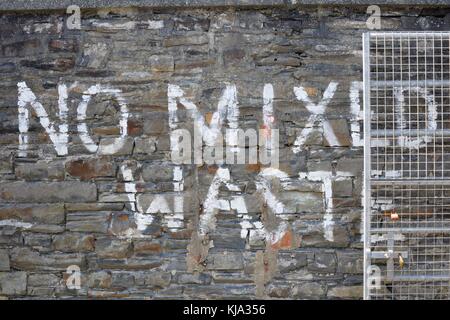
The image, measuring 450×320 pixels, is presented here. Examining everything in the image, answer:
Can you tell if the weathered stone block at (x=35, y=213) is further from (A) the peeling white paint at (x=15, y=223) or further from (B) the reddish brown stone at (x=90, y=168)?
(B) the reddish brown stone at (x=90, y=168)

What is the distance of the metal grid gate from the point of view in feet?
15.2

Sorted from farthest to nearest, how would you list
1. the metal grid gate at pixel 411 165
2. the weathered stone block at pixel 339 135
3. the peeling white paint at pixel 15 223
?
the peeling white paint at pixel 15 223 → the weathered stone block at pixel 339 135 → the metal grid gate at pixel 411 165

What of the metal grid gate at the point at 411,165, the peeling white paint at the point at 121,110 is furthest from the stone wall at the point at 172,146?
the metal grid gate at the point at 411,165

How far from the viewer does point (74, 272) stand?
4852 millimetres

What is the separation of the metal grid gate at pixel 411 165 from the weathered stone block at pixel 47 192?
1907mm

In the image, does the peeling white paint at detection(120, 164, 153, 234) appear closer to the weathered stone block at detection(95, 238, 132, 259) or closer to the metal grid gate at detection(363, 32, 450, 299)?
the weathered stone block at detection(95, 238, 132, 259)

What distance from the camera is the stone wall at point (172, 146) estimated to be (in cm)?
477

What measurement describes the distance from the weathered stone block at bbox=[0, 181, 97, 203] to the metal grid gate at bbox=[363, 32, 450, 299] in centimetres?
191

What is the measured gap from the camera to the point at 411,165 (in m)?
4.74

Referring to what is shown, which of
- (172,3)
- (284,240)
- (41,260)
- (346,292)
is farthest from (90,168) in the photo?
(346,292)

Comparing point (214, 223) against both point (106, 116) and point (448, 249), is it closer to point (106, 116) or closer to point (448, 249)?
point (106, 116)

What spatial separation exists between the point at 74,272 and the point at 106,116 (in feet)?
3.53

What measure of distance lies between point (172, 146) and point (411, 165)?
1588 mm

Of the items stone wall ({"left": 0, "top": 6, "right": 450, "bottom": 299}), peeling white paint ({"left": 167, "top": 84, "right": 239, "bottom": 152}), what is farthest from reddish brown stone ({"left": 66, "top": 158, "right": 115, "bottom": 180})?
peeling white paint ({"left": 167, "top": 84, "right": 239, "bottom": 152})
